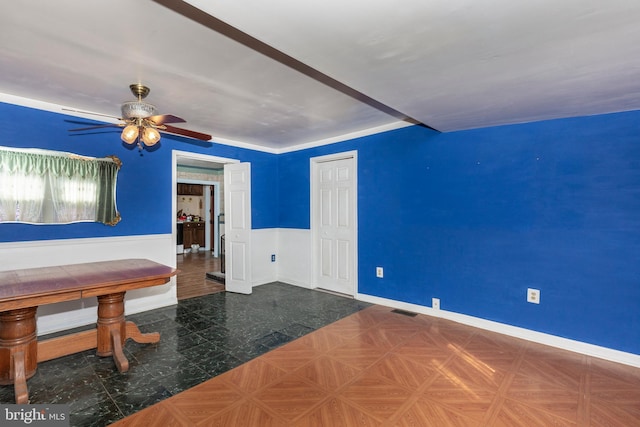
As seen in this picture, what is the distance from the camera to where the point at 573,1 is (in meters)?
1.27

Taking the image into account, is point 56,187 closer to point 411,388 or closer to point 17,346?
point 17,346

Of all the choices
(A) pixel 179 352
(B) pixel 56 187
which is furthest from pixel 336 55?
(B) pixel 56 187

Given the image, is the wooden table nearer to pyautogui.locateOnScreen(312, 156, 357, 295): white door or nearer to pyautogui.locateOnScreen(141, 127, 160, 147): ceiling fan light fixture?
pyautogui.locateOnScreen(141, 127, 160, 147): ceiling fan light fixture

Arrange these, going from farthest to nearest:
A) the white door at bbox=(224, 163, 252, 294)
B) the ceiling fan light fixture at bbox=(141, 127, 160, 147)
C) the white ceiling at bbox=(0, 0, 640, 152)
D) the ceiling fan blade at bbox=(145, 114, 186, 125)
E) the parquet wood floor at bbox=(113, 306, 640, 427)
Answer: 1. the white door at bbox=(224, 163, 252, 294)
2. the ceiling fan light fixture at bbox=(141, 127, 160, 147)
3. the ceiling fan blade at bbox=(145, 114, 186, 125)
4. the parquet wood floor at bbox=(113, 306, 640, 427)
5. the white ceiling at bbox=(0, 0, 640, 152)

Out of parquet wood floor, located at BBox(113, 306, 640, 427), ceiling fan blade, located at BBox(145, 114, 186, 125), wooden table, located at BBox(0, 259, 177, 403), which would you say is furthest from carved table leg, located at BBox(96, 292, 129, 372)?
ceiling fan blade, located at BBox(145, 114, 186, 125)

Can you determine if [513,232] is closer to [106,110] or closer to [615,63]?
[615,63]

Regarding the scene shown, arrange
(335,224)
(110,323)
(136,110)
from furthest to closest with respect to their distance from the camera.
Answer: (335,224) < (110,323) < (136,110)

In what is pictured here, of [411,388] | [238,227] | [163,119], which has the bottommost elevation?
[411,388]

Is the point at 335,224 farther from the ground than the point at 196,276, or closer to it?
farther from the ground

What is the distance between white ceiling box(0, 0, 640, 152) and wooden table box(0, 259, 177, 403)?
1.67 m

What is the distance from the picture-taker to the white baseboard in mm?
2555

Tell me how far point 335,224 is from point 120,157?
303 cm

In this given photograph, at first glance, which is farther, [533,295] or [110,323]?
[533,295]

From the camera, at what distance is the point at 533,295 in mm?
2941
